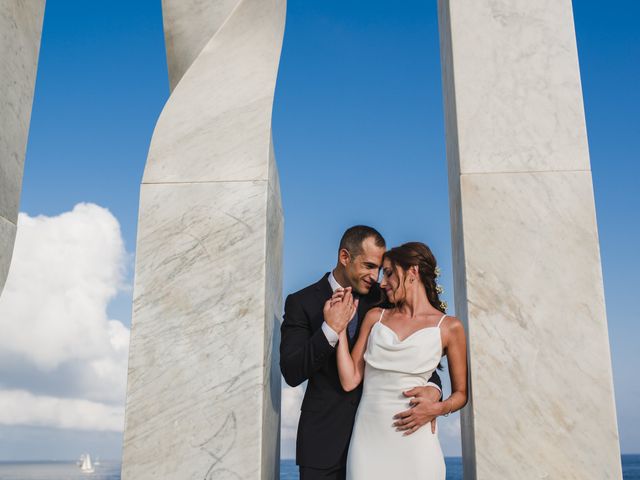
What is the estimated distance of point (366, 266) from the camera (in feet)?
15.9

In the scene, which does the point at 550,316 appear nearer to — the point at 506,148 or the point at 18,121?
the point at 506,148

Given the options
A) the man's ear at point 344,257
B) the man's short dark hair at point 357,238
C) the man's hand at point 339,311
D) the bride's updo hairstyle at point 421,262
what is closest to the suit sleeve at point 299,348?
the man's hand at point 339,311

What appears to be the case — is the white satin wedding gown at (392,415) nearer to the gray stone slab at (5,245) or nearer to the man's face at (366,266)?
the man's face at (366,266)

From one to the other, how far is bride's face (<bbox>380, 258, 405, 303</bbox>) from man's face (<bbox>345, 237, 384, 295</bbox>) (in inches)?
13.7

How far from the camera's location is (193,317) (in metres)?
4.93

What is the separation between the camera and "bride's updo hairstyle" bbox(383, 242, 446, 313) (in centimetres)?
442

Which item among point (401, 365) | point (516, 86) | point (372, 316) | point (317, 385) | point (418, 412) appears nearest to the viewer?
point (418, 412)

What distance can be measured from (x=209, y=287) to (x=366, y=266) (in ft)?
4.02

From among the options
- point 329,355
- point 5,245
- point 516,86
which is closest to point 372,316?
point 329,355

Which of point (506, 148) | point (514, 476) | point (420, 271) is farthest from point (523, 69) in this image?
point (514, 476)

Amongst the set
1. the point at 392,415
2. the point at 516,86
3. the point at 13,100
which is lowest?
the point at 392,415

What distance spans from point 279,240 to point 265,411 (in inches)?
64.1

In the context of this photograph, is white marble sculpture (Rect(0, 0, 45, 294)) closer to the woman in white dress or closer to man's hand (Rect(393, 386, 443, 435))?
the woman in white dress

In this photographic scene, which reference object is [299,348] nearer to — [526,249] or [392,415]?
[392,415]
